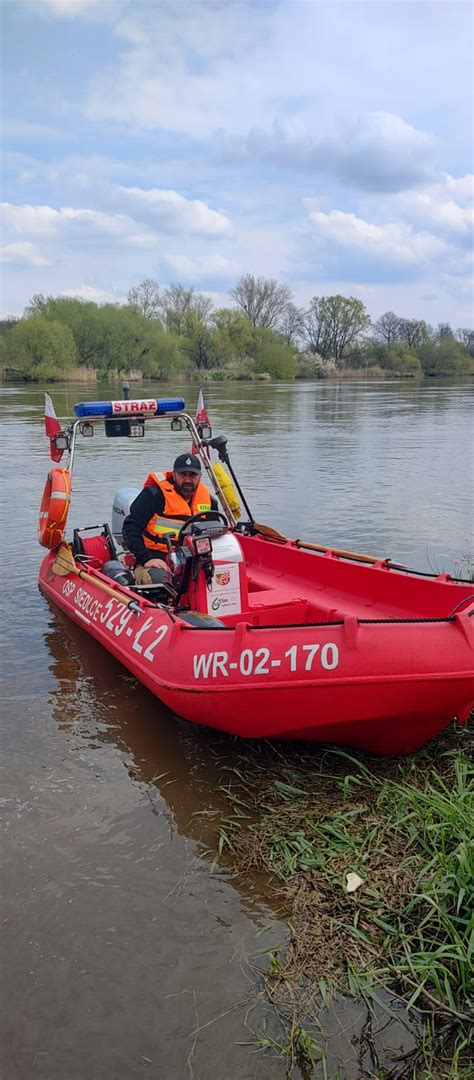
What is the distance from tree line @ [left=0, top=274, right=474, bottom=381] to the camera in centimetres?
4425

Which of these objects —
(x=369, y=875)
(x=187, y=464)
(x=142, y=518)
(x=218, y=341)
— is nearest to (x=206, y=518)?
(x=187, y=464)

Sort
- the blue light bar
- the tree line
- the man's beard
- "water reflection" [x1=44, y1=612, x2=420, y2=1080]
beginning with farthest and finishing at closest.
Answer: the tree line → the blue light bar → the man's beard → "water reflection" [x1=44, y1=612, x2=420, y2=1080]

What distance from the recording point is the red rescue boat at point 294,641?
3.47m

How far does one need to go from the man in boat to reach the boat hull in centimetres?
150

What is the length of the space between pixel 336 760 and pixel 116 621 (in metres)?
1.81

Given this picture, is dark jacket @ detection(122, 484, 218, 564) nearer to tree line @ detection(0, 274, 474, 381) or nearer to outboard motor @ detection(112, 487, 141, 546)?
outboard motor @ detection(112, 487, 141, 546)

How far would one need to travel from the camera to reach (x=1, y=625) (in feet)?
21.4

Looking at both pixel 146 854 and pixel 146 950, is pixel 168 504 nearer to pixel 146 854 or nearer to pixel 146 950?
pixel 146 854

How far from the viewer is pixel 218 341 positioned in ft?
192

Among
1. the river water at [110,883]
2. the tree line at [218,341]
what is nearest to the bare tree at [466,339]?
the tree line at [218,341]

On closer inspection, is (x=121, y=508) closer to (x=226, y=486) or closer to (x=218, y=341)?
(x=226, y=486)

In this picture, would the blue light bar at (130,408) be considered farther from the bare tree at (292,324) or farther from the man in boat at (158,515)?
the bare tree at (292,324)

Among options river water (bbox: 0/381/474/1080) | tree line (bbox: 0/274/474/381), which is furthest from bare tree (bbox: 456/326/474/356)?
river water (bbox: 0/381/474/1080)

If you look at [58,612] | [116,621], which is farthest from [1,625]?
[116,621]
